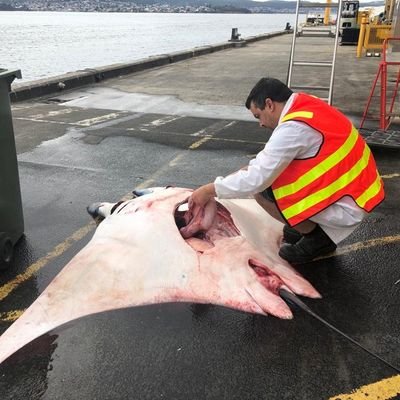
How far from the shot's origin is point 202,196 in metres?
3.41

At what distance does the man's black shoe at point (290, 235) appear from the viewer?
3849 millimetres

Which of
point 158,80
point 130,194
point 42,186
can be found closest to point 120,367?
point 130,194

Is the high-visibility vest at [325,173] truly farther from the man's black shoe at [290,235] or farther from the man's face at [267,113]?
the man's black shoe at [290,235]

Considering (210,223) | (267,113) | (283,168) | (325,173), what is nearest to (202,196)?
(210,223)

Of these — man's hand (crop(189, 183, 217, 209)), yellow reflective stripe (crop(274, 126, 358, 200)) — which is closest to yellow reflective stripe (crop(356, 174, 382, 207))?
yellow reflective stripe (crop(274, 126, 358, 200))

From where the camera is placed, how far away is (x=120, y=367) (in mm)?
2691

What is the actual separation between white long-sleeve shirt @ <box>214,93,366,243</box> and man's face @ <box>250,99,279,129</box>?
0.09 m

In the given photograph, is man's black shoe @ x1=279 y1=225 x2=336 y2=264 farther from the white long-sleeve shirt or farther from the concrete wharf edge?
the concrete wharf edge

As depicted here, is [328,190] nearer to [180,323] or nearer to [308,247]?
[308,247]

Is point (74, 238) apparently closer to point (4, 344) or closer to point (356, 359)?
point (4, 344)

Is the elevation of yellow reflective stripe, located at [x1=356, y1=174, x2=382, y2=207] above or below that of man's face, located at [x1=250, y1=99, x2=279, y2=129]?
below

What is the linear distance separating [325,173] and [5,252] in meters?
2.51

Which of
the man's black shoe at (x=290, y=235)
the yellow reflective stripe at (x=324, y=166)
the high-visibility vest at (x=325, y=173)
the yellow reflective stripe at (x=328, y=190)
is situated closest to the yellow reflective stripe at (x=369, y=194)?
the high-visibility vest at (x=325, y=173)

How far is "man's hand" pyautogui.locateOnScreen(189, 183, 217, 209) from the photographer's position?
11.1 ft
